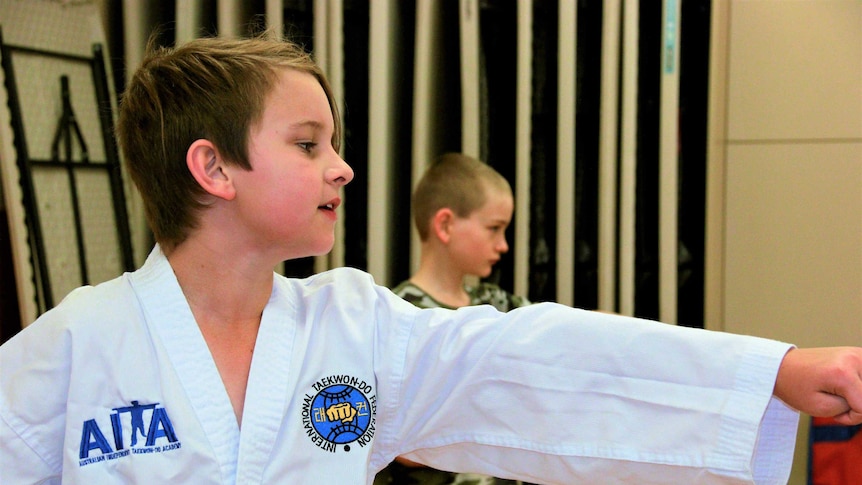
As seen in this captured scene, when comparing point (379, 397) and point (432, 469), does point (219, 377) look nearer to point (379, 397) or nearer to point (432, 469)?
point (379, 397)

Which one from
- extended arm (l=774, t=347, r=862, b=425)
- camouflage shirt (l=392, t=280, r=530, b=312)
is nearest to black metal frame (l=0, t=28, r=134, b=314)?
camouflage shirt (l=392, t=280, r=530, b=312)

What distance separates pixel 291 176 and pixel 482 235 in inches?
42.1

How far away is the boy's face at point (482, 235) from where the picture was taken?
2.09 m

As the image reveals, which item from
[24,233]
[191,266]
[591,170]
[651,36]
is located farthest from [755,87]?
[24,233]

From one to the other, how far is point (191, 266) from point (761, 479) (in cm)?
76

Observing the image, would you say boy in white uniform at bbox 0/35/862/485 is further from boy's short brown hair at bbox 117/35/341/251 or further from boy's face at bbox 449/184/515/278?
boy's face at bbox 449/184/515/278

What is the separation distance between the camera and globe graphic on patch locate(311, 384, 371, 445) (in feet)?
3.67

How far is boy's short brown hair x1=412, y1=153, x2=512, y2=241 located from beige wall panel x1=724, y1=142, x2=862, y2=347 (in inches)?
27.7

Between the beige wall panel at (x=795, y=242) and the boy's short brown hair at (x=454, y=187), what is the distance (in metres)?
0.70

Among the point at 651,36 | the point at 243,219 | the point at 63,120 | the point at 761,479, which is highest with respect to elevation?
the point at 651,36

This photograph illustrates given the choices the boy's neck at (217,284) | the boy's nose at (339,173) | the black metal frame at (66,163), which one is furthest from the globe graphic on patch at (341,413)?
the black metal frame at (66,163)

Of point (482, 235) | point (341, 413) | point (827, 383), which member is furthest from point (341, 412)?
point (482, 235)

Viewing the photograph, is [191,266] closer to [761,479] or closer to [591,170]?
[761,479]

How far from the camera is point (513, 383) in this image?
43.5 inches
